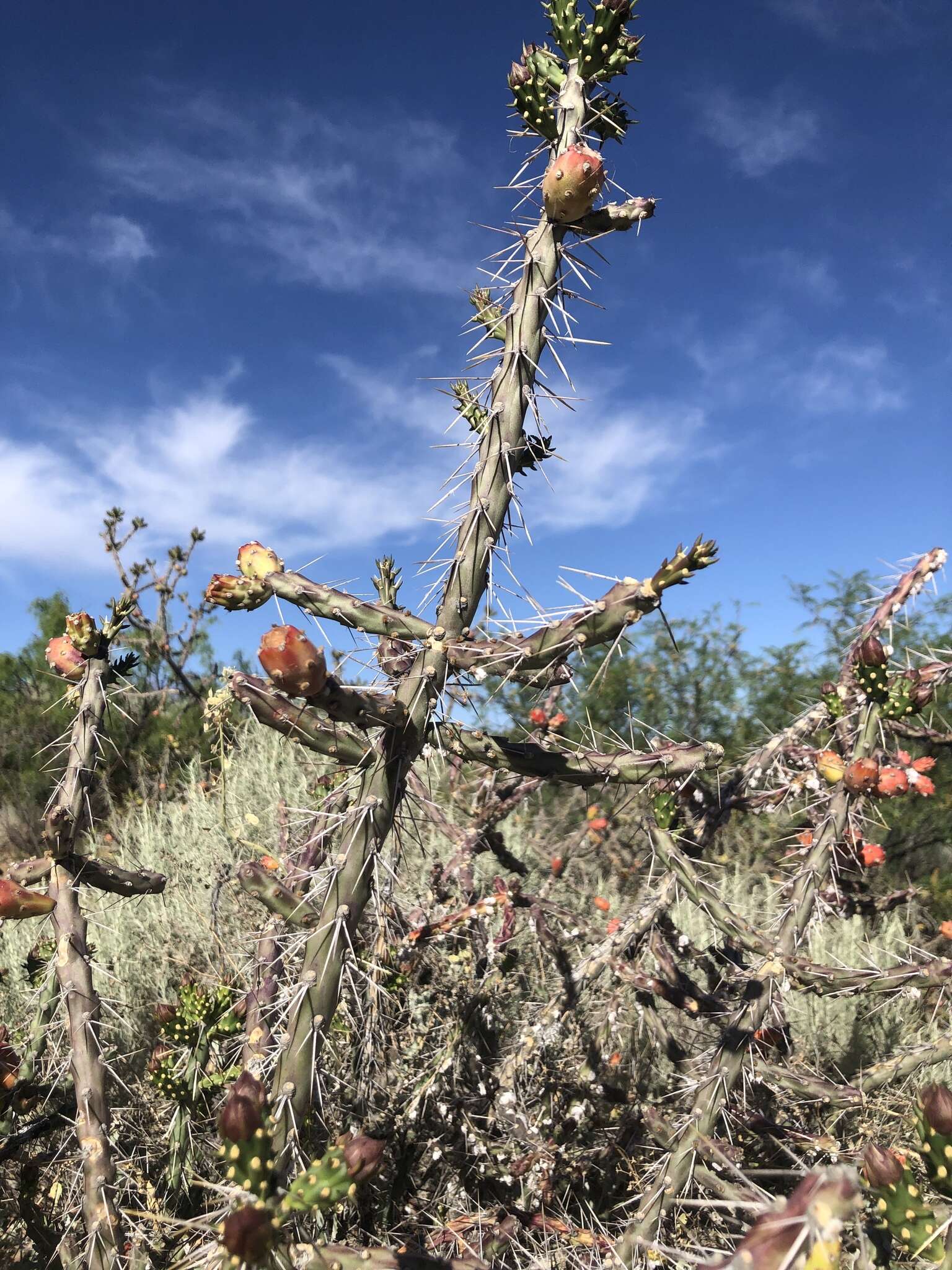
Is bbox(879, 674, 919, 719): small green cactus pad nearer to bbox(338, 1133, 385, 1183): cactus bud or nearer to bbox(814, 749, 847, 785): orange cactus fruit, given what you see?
bbox(814, 749, 847, 785): orange cactus fruit

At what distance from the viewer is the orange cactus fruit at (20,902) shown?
1.89m

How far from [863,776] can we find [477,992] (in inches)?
61.9

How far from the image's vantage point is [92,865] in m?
2.05

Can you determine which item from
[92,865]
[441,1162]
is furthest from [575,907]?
[92,865]

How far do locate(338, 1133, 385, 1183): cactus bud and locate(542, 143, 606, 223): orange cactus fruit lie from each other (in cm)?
196

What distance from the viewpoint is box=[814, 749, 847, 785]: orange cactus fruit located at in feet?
9.02

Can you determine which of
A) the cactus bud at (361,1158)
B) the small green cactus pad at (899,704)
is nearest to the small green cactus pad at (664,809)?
the small green cactus pad at (899,704)

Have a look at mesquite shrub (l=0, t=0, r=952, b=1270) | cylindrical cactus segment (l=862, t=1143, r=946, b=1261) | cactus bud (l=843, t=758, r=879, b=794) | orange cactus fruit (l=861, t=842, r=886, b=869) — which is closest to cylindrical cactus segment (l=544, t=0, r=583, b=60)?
mesquite shrub (l=0, t=0, r=952, b=1270)

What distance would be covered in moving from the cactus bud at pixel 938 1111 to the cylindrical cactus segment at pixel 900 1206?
92 millimetres

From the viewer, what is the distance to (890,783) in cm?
271

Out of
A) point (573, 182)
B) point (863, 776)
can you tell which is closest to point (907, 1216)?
point (863, 776)

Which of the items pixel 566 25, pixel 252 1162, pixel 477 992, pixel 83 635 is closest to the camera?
pixel 252 1162

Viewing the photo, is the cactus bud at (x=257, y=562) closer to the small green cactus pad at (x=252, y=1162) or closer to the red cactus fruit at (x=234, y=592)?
the red cactus fruit at (x=234, y=592)

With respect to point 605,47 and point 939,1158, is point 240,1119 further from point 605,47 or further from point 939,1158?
point 605,47
